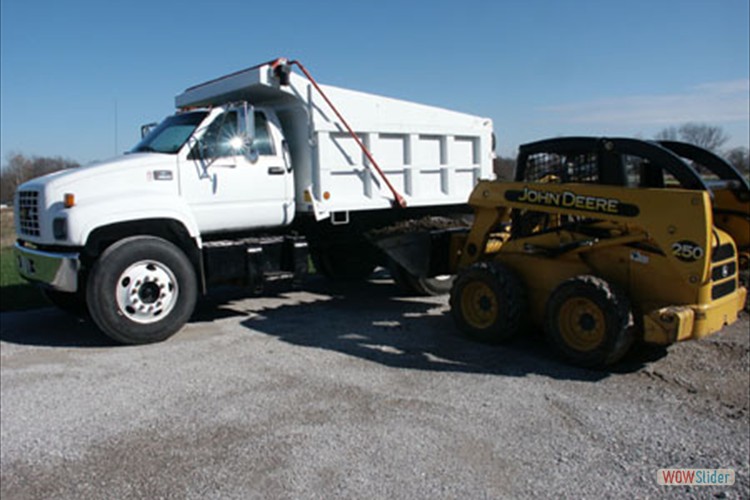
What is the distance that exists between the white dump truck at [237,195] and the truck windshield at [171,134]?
0.02m

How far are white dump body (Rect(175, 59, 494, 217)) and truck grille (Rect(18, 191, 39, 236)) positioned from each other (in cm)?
270

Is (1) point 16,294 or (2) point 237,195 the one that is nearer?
→ (2) point 237,195

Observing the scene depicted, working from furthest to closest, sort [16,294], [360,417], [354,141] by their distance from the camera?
[16,294]
[354,141]
[360,417]

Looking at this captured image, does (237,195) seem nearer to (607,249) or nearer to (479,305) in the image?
(479,305)

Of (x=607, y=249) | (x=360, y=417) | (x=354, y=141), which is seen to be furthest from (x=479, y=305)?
(x=354, y=141)

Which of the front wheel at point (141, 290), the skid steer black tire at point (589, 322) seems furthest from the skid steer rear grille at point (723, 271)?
the front wheel at point (141, 290)

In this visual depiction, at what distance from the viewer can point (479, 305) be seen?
687cm

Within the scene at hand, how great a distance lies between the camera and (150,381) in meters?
5.93

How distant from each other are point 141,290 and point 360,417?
3.41 m

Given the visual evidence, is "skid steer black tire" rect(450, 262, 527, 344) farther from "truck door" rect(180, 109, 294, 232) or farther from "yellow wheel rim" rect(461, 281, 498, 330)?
"truck door" rect(180, 109, 294, 232)

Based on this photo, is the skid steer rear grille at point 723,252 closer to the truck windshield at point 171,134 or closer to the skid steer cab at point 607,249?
the skid steer cab at point 607,249

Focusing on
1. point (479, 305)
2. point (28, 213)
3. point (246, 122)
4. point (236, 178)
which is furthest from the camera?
point (236, 178)

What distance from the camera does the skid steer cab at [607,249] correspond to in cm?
546

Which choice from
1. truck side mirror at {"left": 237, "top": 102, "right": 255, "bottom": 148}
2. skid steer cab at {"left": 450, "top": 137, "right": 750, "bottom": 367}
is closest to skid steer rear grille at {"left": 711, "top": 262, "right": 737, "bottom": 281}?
skid steer cab at {"left": 450, "top": 137, "right": 750, "bottom": 367}
